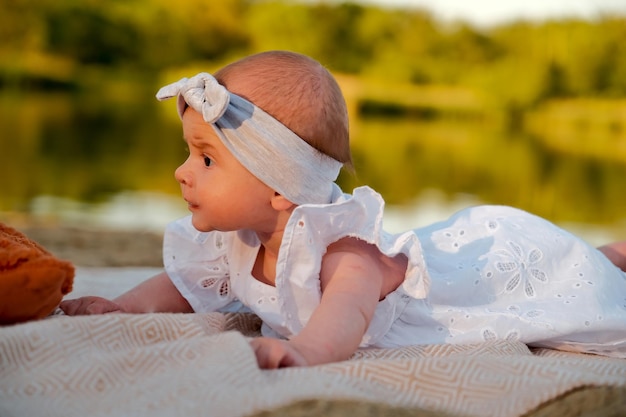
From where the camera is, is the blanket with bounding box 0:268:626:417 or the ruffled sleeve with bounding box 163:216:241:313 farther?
the ruffled sleeve with bounding box 163:216:241:313

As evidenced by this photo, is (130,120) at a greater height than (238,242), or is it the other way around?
(238,242)

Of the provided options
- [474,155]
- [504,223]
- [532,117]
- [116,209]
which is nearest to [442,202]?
[116,209]

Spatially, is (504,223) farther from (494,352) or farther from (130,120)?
(130,120)

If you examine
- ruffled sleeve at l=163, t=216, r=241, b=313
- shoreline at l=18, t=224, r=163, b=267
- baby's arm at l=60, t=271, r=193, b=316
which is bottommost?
shoreline at l=18, t=224, r=163, b=267

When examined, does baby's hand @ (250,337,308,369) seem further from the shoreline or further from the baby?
the shoreline

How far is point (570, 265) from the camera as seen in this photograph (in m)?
1.87

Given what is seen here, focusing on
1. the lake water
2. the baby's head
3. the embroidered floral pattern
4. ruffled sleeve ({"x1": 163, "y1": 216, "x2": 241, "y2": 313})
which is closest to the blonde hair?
the baby's head

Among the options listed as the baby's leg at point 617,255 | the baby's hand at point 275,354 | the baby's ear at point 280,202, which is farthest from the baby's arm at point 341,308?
the baby's leg at point 617,255

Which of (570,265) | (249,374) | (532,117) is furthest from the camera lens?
(532,117)

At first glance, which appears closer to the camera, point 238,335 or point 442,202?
point 238,335

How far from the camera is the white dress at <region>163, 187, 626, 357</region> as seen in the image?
151 centimetres

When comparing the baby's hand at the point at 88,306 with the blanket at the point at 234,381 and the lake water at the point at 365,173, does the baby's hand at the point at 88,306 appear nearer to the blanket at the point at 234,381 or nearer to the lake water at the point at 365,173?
the blanket at the point at 234,381

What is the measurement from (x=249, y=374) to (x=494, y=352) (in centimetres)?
53

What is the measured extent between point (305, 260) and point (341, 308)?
150 millimetres
